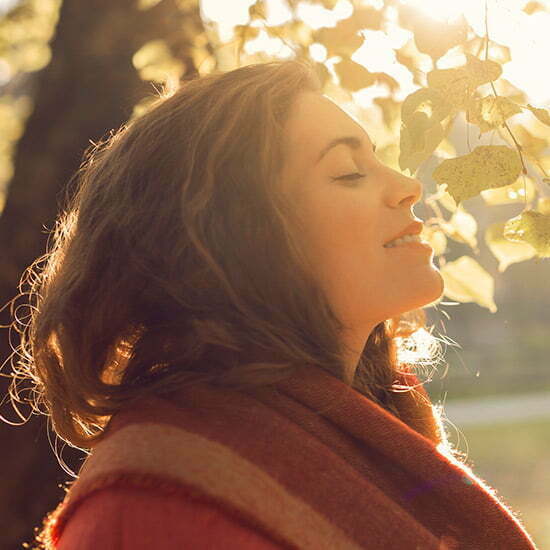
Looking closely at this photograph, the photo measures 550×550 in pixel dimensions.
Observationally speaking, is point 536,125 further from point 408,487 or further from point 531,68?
point 408,487

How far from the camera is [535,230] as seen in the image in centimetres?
162

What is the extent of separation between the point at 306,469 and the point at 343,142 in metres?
0.68

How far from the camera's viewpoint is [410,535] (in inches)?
56.5

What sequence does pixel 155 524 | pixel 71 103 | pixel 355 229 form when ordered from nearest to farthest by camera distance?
1. pixel 155 524
2. pixel 355 229
3. pixel 71 103

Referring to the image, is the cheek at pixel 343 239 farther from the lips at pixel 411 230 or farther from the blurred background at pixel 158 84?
the blurred background at pixel 158 84

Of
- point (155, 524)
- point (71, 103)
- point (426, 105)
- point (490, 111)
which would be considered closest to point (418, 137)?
point (426, 105)

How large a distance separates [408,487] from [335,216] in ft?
1.70

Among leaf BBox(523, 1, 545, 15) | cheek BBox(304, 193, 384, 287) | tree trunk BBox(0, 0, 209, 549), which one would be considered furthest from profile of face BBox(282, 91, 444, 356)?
tree trunk BBox(0, 0, 209, 549)

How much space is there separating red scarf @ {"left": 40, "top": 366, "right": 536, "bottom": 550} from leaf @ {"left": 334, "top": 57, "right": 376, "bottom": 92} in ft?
2.69

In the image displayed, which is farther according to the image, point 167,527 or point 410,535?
point 410,535

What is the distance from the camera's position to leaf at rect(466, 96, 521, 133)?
1523 mm

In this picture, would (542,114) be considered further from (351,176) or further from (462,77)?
(351,176)

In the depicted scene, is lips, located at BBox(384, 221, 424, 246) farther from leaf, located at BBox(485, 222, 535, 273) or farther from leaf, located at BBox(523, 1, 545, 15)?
leaf, located at BBox(523, 1, 545, 15)

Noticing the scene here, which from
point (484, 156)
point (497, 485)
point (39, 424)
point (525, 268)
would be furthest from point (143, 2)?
point (525, 268)
